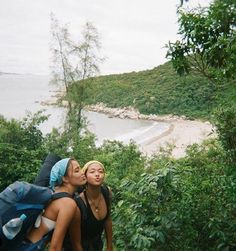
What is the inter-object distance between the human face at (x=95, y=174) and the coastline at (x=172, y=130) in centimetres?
1817

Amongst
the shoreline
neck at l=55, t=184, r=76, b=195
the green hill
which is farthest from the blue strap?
the green hill

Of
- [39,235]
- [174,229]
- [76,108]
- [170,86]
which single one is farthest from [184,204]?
[170,86]

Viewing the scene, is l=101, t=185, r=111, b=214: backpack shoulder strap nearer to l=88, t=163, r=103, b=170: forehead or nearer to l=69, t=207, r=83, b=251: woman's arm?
l=88, t=163, r=103, b=170: forehead

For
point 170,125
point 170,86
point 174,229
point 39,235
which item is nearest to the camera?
point 39,235

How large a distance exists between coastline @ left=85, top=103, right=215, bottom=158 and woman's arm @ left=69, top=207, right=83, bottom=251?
18362mm

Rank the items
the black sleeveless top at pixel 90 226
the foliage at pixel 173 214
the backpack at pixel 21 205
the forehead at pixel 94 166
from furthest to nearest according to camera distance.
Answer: the foliage at pixel 173 214 → the forehead at pixel 94 166 → the black sleeveless top at pixel 90 226 → the backpack at pixel 21 205

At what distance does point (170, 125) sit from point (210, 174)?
3547 cm

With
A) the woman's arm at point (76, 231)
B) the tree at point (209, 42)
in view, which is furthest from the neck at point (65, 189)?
the tree at point (209, 42)

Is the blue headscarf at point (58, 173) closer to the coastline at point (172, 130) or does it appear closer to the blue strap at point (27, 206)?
the blue strap at point (27, 206)

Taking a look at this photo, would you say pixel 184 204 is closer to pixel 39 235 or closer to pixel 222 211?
pixel 222 211

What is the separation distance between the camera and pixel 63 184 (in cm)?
241

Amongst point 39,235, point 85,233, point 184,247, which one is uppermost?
point 39,235

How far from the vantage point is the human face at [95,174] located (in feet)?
8.48

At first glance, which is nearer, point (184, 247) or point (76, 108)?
point (184, 247)
